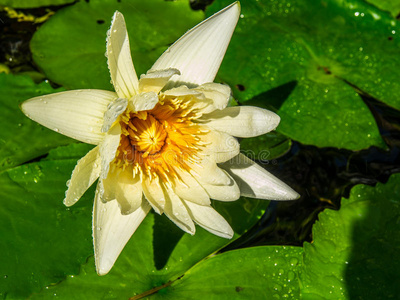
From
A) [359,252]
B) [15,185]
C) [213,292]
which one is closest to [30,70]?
[15,185]

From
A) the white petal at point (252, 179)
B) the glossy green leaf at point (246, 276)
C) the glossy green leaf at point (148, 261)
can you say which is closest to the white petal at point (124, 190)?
the white petal at point (252, 179)

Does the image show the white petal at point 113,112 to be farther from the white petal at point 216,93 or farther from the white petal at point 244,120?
the white petal at point 244,120

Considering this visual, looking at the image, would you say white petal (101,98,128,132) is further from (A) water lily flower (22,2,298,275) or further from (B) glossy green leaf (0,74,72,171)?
(B) glossy green leaf (0,74,72,171)

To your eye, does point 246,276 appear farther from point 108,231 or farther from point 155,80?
point 155,80

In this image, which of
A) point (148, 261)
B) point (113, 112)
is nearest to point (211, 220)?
point (148, 261)

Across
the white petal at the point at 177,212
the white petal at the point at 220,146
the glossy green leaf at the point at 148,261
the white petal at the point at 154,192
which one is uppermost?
the white petal at the point at 220,146
